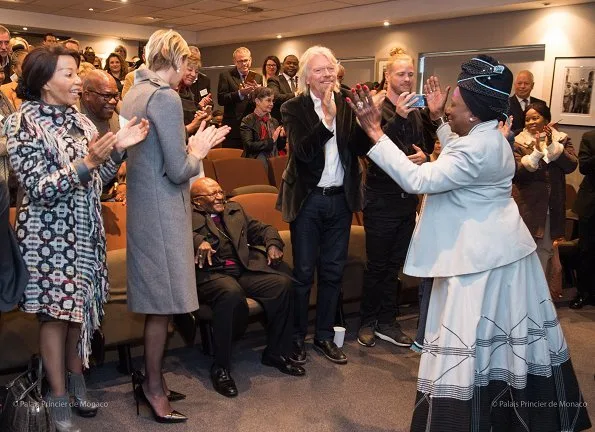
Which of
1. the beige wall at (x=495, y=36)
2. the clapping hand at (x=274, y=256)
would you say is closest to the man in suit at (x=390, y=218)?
the clapping hand at (x=274, y=256)

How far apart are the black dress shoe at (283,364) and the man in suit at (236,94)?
3604mm

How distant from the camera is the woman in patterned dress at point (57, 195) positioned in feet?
7.50

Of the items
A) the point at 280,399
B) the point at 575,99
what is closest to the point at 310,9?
the point at 575,99

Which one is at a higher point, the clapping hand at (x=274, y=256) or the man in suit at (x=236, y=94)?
the man in suit at (x=236, y=94)

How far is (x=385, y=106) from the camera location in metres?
3.40

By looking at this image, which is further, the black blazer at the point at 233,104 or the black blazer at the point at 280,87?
the black blazer at the point at 280,87

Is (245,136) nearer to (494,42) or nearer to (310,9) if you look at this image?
(494,42)

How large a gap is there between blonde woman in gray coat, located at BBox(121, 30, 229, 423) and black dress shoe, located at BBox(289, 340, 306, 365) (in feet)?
3.02

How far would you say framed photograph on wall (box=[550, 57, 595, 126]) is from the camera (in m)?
7.28

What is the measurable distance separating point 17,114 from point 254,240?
1481 mm

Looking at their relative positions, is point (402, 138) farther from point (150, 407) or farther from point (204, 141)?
point (150, 407)

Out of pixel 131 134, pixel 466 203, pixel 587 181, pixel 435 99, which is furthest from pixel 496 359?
pixel 587 181

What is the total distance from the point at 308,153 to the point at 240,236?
608 millimetres

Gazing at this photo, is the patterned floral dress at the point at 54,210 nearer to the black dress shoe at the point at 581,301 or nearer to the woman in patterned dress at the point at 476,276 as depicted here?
the woman in patterned dress at the point at 476,276
